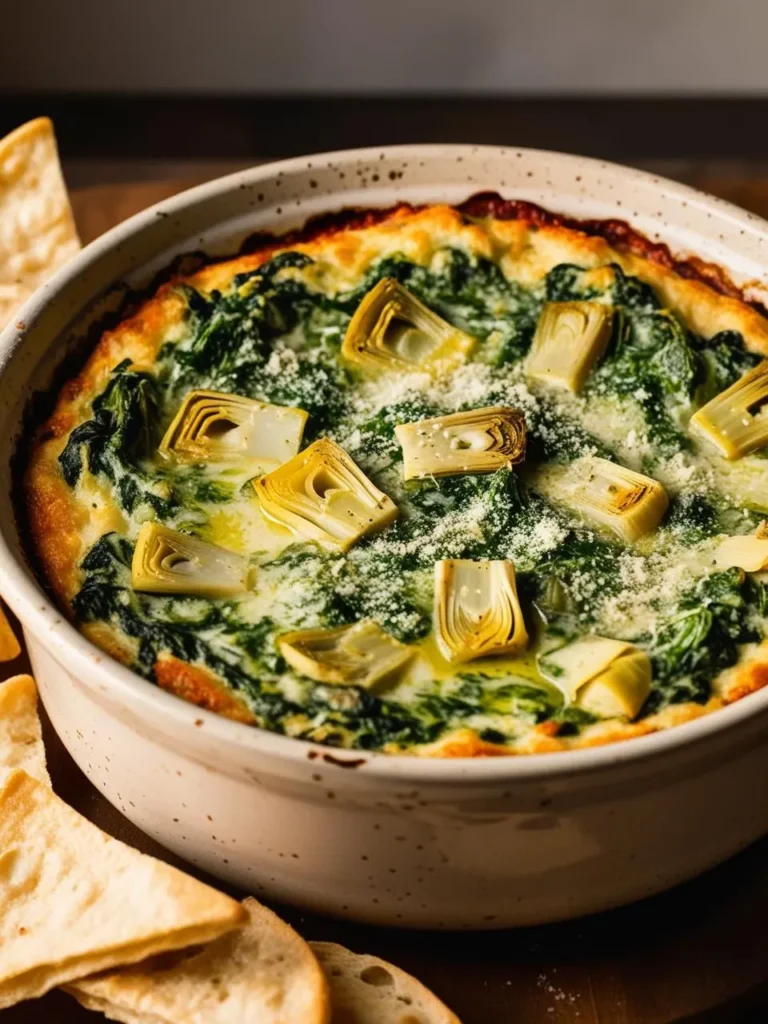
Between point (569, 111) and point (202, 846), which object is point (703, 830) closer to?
point (202, 846)

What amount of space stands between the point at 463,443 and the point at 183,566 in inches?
32.0

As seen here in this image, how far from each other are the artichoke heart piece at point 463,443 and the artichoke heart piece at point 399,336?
353mm

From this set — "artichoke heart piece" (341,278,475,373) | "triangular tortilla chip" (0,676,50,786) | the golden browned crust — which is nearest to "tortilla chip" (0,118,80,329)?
"artichoke heart piece" (341,278,475,373)

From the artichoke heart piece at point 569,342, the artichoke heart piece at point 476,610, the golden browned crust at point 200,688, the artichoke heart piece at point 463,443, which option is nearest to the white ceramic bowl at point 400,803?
the golden browned crust at point 200,688

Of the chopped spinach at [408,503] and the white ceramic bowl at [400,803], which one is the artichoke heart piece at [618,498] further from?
the white ceramic bowl at [400,803]

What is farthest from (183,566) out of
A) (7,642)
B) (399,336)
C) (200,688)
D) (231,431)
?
(399,336)

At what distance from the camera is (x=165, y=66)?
8172 millimetres

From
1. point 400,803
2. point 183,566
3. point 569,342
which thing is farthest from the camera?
point 569,342

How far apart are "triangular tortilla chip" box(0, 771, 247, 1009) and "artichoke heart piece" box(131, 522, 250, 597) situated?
0.53m

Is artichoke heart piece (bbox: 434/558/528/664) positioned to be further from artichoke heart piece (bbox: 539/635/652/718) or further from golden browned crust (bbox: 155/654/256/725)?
golden browned crust (bbox: 155/654/256/725)

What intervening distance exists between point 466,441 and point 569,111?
528 cm

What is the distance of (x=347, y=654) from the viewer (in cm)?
324

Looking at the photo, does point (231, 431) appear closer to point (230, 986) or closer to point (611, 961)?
point (230, 986)

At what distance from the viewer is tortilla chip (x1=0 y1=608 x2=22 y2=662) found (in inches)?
147
